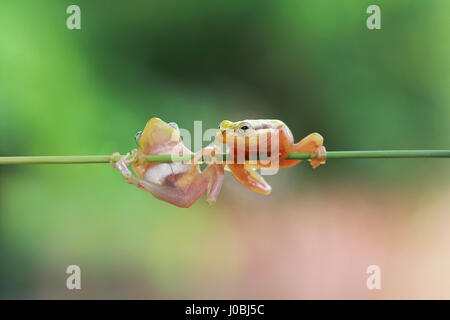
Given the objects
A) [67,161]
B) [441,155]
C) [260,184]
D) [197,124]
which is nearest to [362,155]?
[441,155]

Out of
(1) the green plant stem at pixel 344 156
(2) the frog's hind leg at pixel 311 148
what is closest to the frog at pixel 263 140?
(2) the frog's hind leg at pixel 311 148

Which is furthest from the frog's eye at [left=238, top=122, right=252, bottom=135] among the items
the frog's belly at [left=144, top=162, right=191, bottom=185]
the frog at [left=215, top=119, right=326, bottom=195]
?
the frog's belly at [left=144, top=162, right=191, bottom=185]

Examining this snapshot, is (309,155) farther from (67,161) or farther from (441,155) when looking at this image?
(67,161)

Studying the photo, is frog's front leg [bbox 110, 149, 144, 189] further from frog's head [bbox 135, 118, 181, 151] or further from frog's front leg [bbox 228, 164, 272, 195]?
frog's front leg [bbox 228, 164, 272, 195]

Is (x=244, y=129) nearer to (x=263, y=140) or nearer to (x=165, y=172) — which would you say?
(x=263, y=140)

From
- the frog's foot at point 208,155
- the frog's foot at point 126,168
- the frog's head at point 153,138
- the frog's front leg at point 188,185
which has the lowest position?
the frog's front leg at point 188,185

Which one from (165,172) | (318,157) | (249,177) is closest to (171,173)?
(165,172)

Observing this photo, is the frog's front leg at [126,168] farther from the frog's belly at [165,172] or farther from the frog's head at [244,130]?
the frog's head at [244,130]
